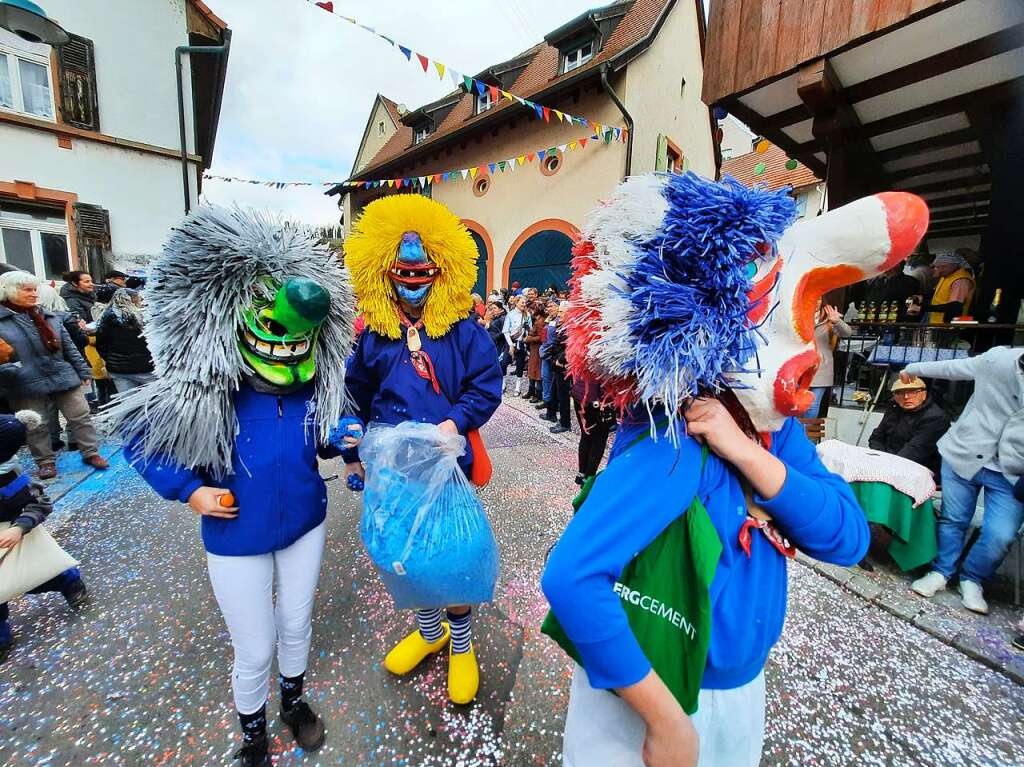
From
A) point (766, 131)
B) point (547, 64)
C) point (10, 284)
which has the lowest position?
point (10, 284)

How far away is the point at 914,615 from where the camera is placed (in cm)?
246

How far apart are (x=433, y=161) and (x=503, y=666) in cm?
1407

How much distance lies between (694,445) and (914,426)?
3.41m

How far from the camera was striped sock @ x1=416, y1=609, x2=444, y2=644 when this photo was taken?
203 cm

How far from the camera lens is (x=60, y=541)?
9.87 ft

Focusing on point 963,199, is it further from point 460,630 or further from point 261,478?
point 261,478

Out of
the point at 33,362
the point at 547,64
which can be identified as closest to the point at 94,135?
the point at 33,362

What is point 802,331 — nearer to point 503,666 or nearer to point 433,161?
point 503,666

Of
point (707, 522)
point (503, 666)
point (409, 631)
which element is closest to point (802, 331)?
point (707, 522)

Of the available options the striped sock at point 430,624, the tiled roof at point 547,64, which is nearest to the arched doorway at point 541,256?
the tiled roof at point 547,64

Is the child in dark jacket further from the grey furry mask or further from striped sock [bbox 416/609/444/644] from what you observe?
striped sock [bbox 416/609/444/644]

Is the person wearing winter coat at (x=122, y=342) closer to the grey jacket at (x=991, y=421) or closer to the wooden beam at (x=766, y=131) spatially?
the wooden beam at (x=766, y=131)

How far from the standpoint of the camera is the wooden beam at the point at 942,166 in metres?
6.20

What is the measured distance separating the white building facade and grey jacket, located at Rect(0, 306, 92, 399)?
17.7ft
